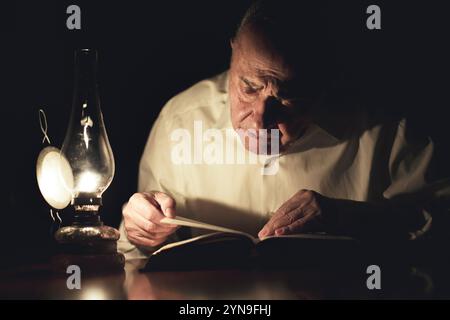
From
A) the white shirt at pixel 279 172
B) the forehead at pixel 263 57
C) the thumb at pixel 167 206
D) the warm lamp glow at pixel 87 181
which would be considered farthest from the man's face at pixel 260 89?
the warm lamp glow at pixel 87 181

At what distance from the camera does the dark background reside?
244 centimetres

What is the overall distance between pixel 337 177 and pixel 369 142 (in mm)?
192

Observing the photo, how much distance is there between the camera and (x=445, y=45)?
2787 mm

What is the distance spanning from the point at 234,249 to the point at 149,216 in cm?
34

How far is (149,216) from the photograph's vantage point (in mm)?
1848

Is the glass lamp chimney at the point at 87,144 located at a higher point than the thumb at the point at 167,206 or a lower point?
higher

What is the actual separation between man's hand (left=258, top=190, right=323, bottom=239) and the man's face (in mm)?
383

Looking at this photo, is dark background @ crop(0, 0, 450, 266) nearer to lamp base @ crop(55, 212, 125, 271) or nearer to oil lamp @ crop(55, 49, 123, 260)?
oil lamp @ crop(55, 49, 123, 260)

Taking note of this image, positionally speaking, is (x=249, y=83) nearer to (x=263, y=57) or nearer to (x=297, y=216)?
(x=263, y=57)

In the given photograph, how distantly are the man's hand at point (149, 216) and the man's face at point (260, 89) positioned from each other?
481mm

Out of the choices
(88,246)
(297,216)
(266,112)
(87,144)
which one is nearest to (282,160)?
(266,112)

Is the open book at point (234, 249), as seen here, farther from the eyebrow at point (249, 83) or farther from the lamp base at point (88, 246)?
the eyebrow at point (249, 83)

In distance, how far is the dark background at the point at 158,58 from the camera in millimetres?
2443

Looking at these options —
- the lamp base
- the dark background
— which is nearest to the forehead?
the dark background
